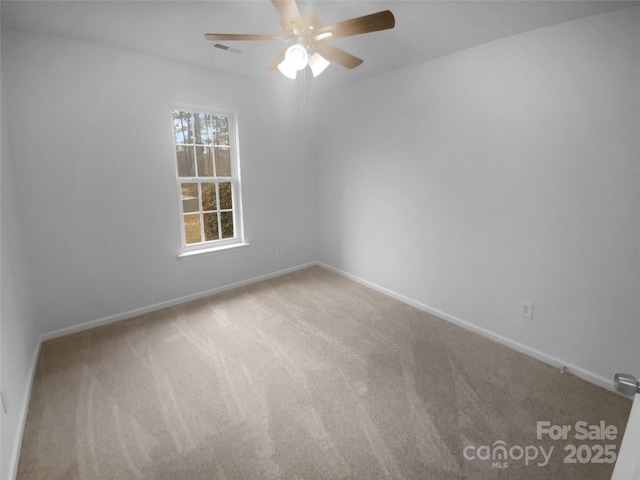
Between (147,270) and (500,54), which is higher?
(500,54)

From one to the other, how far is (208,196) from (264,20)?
193 cm

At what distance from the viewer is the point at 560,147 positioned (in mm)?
2145

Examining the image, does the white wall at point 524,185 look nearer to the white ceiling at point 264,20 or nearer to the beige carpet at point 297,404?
the white ceiling at point 264,20

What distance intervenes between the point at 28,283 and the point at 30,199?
2.21ft

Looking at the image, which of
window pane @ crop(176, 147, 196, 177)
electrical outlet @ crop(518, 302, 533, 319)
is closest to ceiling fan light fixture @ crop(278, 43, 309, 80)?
window pane @ crop(176, 147, 196, 177)

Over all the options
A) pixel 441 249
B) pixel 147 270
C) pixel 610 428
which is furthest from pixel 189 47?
pixel 610 428

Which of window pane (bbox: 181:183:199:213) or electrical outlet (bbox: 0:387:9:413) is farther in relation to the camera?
window pane (bbox: 181:183:199:213)

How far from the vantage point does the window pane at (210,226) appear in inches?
142

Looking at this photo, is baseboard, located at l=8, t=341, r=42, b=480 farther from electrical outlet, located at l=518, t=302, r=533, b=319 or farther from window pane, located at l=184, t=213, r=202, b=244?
electrical outlet, located at l=518, t=302, r=533, b=319

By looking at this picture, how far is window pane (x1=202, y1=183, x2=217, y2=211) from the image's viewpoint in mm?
3523

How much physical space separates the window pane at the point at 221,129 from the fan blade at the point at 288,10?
6.61ft

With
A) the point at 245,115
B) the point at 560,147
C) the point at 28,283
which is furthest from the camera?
the point at 245,115

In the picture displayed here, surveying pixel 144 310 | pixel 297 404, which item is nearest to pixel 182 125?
pixel 144 310

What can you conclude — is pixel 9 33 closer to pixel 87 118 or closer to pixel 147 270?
pixel 87 118
